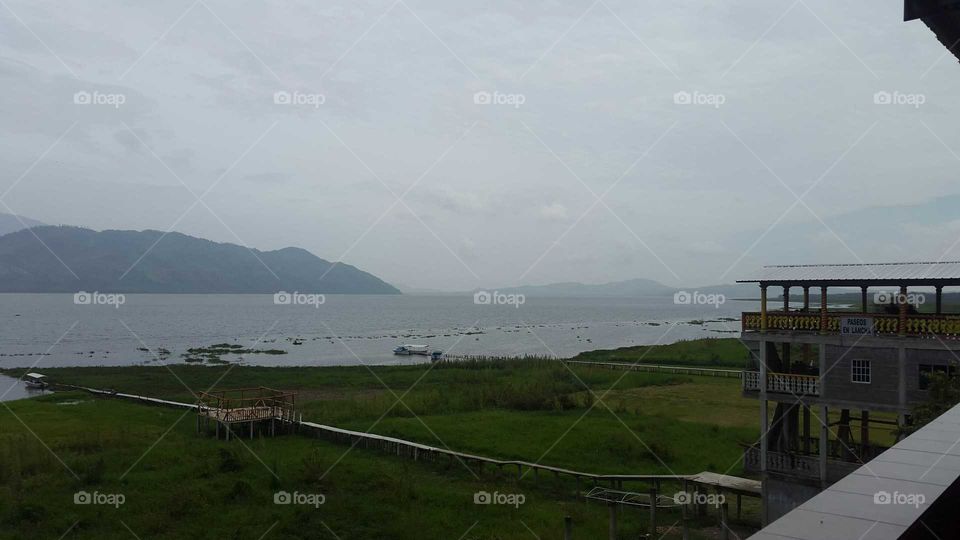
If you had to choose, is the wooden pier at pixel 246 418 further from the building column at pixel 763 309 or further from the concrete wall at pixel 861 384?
the concrete wall at pixel 861 384

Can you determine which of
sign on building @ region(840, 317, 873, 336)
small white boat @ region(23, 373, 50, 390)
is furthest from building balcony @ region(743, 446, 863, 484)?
small white boat @ region(23, 373, 50, 390)

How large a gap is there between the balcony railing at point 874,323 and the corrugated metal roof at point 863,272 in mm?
1071

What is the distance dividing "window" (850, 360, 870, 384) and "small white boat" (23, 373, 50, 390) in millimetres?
53064

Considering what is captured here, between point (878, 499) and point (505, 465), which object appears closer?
point (878, 499)

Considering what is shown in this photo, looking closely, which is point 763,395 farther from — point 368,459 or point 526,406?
point 526,406

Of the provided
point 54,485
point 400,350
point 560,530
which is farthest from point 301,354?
point 560,530

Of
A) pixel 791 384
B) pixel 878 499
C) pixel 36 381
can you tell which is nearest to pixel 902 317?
pixel 791 384

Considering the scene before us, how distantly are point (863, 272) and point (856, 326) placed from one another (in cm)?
161

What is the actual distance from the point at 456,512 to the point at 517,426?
494 inches

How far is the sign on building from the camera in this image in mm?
17750

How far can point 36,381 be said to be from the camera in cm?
5062

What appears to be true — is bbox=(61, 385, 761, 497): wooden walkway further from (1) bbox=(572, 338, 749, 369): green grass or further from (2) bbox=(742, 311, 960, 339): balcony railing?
(1) bbox=(572, 338, 749, 369): green grass

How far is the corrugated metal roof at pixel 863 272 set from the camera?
55.5 ft

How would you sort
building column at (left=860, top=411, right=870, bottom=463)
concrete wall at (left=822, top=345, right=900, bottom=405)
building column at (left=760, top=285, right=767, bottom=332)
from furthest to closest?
1. building column at (left=760, top=285, right=767, bottom=332)
2. building column at (left=860, top=411, right=870, bottom=463)
3. concrete wall at (left=822, top=345, right=900, bottom=405)
